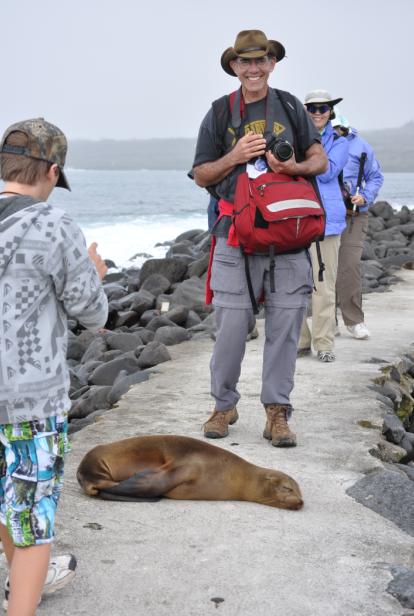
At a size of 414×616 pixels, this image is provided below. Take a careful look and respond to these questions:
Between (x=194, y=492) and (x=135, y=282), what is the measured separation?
1186cm

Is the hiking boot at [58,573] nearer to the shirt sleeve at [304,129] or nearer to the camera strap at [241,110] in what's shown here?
the camera strap at [241,110]

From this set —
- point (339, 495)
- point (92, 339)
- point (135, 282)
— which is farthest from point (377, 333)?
point (135, 282)

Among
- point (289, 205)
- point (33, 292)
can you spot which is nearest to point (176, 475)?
point (289, 205)

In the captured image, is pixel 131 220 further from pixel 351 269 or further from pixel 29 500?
pixel 29 500

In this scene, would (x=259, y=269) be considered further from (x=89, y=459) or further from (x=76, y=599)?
(x=76, y=599)

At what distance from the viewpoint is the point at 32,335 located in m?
2.94

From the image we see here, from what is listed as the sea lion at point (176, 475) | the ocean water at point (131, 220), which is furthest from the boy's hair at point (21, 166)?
the ocean water at point (131, 220)

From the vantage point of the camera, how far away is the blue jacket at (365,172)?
8336 millimetres

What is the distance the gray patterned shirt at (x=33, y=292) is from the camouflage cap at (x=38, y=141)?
0.15m

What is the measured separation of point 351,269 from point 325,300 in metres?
1.08

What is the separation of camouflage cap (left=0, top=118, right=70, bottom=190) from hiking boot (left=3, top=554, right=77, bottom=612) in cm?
149

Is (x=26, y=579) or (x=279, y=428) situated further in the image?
(x=279, y=428)

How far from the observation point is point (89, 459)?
4383 mm

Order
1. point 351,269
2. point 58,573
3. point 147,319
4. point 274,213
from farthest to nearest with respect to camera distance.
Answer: point 147,319 → point 351,269 → point 274,213 → point 58,573
